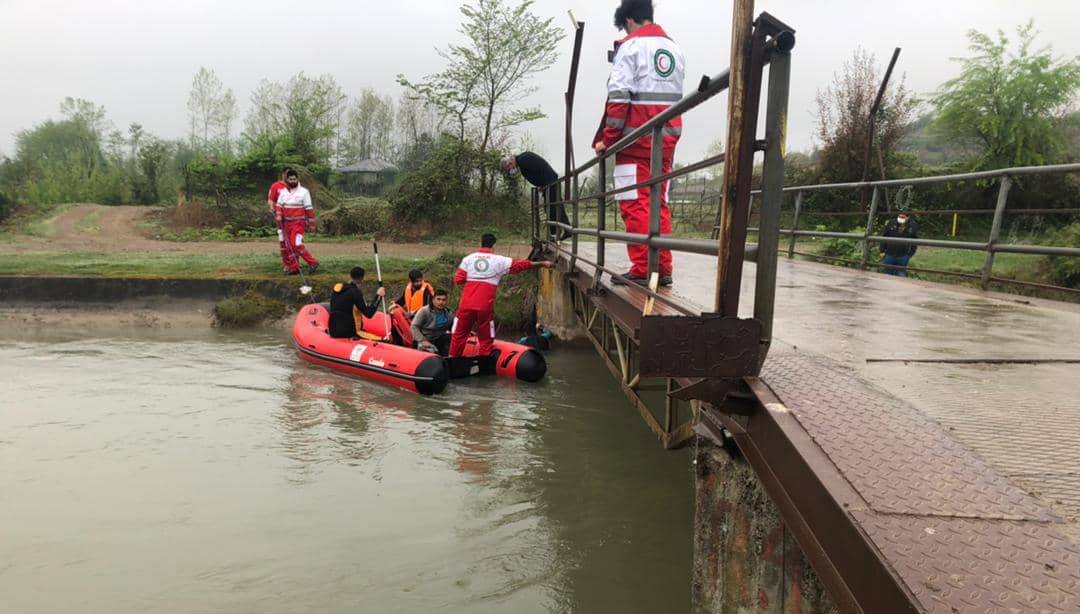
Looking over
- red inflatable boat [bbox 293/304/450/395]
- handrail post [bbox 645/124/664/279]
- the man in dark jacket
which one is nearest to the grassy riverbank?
red inflatable boat [bbox 293/304/450/395]

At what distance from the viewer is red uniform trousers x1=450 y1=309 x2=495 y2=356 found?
980cm

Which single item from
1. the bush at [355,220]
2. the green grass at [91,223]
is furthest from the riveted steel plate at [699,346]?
the green grass at [91,223]

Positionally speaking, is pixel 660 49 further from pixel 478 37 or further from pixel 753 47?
pixel 478 37

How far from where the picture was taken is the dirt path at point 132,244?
733 inches

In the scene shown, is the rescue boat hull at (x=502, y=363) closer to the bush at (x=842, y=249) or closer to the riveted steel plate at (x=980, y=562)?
the bush at (x=842, y=249)

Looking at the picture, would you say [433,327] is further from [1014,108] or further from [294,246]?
[1014,108]

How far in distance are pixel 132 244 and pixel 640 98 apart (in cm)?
2002

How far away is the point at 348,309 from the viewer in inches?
426

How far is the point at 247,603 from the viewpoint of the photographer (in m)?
4.54

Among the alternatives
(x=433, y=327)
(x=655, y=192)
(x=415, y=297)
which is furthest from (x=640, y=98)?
(x=415, y=297)

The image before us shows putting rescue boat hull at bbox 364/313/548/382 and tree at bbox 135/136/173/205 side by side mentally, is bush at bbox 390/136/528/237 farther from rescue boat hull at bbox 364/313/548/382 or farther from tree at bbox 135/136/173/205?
tree at bbox 135/136/173/205

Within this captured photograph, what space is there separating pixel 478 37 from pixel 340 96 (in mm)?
16104

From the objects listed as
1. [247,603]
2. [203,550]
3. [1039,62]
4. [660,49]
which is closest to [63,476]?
[203,550]

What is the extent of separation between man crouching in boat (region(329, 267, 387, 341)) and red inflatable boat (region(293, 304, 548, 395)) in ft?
0.55
